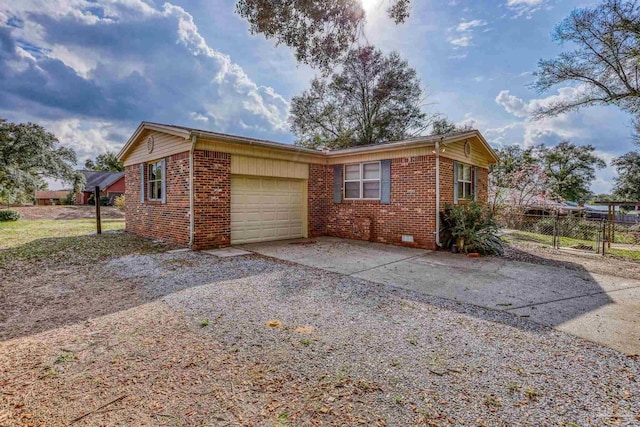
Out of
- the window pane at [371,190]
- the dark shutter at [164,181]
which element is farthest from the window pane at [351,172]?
the dark shutter at [164,181]

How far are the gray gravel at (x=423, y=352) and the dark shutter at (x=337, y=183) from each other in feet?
19.8

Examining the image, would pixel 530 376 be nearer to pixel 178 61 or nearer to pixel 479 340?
pixel 479 340

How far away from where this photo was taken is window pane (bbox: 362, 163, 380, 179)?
998 cm

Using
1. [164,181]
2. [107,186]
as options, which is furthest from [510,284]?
[107,186]

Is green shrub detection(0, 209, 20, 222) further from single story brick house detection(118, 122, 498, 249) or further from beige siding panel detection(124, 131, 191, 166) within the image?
single story brick house detection(118, 122, 498, 249)

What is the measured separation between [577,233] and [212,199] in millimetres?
15297

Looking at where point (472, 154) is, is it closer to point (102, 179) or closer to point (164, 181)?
point (164, 181)

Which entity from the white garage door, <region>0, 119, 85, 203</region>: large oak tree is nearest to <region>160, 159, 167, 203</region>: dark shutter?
the white garage door

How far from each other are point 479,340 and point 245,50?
1052 cm

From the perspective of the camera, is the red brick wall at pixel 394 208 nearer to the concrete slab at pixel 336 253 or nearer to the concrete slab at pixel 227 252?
the concrete slab at pixel 336 253

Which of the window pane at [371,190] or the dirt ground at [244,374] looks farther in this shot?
the window pane at [371,190]

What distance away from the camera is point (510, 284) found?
17.6 ft

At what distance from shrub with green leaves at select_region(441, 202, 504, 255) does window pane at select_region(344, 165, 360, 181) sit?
123 inches

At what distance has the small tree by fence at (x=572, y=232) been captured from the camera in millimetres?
10523
